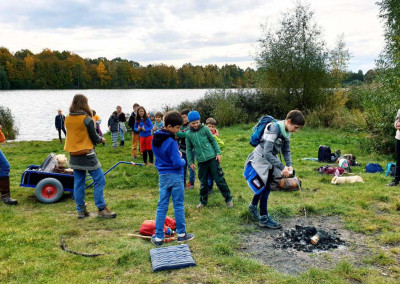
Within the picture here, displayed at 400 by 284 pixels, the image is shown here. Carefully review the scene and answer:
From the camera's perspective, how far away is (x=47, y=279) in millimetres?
3955

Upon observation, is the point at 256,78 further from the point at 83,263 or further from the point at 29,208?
the point at 83,263

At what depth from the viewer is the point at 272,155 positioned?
16.9 ft

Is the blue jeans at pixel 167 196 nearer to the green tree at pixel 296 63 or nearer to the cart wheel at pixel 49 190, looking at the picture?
the cart wheel at pixel 49 190

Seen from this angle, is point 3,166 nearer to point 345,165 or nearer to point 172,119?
point 172,119

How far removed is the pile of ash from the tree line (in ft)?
184

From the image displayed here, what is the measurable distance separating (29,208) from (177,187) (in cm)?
381

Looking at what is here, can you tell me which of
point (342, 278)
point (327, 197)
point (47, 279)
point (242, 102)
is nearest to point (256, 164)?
point (342, 278)

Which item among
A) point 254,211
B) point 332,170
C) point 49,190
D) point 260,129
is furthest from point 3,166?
point 332,170

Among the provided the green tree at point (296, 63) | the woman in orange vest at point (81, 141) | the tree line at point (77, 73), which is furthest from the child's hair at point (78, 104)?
the tree line at point (77, 73)

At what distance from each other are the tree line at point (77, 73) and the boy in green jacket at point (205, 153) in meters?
54.3

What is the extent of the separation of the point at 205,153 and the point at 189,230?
5.36 feet

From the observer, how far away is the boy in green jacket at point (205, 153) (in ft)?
21.6

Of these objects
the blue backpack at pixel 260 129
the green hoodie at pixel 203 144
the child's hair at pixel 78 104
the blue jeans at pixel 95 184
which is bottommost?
the blue jeans at pixel 95 184

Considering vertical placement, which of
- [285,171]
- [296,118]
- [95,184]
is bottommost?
[95,184]
